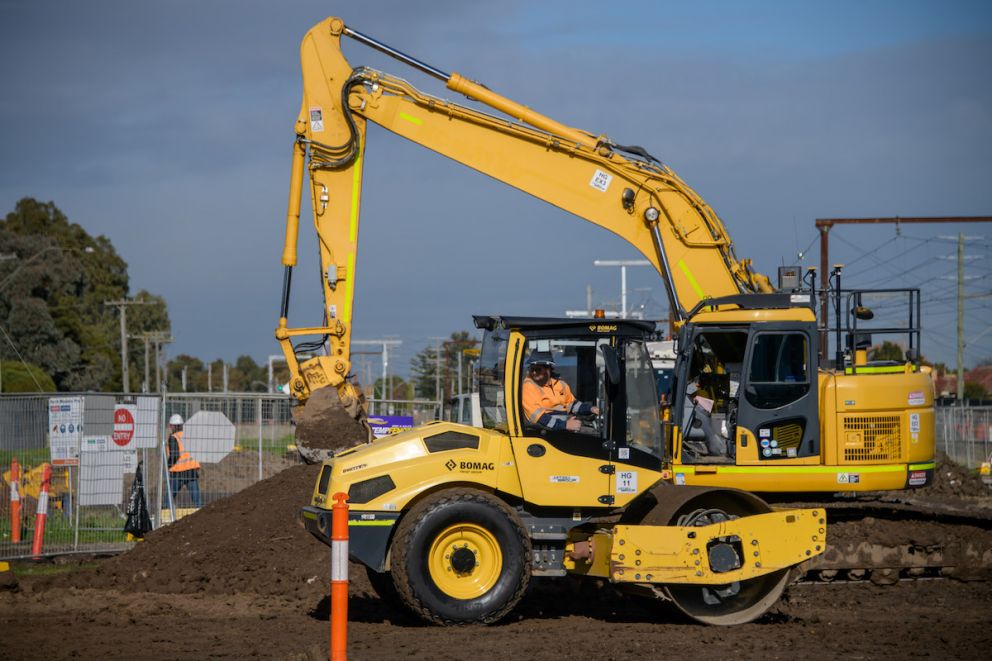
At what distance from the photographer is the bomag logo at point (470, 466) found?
32.2 ft

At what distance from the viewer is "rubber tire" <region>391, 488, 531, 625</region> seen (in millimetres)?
9477

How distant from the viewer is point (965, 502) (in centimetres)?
2242

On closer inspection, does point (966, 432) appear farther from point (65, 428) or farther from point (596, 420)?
point (596, 420)

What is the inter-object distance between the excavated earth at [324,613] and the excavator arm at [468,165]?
226 cm

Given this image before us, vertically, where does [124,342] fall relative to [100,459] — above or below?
above

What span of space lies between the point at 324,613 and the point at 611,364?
3706mm

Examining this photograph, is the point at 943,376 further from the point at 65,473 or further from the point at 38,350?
the point at 65,473

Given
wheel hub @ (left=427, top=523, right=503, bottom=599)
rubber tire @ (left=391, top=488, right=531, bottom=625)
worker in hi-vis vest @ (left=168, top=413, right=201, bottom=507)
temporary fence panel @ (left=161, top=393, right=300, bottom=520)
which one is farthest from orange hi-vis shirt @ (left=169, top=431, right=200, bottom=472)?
wheel hub @ (left=427, top=523, right=503, bottom=599)

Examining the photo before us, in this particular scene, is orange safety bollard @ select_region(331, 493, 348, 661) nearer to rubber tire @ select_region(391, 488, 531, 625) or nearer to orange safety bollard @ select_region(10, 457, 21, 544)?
rubber tire @ select_region(391, 488, 531, 625)

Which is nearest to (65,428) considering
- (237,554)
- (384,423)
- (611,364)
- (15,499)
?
(15,499)

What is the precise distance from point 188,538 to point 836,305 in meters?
8.34

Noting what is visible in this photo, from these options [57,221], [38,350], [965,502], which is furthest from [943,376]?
[57,221]

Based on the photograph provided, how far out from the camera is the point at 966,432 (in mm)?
34906

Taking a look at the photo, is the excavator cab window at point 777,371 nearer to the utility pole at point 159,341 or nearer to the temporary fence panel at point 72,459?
the temporary fence panel at point 72,459
